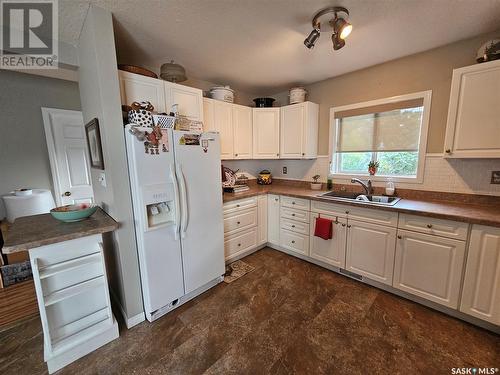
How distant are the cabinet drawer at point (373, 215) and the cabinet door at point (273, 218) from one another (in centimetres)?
98

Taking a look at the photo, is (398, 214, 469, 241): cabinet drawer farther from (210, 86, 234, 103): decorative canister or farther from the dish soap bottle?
(210, 86, 234, 103): decorative canister

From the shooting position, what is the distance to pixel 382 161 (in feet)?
8.48

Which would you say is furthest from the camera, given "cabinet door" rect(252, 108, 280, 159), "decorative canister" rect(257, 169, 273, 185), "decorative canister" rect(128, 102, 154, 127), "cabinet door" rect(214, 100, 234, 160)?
"decorative canister" rect(257, 169, 273, 185)

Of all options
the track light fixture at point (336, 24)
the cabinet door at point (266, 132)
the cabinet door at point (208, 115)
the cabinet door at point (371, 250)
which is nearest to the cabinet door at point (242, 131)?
the cabinet door at point (266, 132)

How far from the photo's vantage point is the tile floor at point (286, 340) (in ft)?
4.59

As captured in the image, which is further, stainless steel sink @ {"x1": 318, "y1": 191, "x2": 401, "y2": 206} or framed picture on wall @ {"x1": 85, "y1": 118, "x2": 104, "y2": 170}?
stainless steel sink @ {"x1": 318, "y1": 191, "x2": 401, "y2": 206}

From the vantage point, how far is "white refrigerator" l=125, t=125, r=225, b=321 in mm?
1641

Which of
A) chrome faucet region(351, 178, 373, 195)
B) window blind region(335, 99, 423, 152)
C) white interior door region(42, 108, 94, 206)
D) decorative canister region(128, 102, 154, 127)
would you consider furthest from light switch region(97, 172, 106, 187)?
window blind region(335, 99, 423, 152)

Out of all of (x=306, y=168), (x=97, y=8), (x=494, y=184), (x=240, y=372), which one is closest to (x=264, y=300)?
(x=240, y=372)

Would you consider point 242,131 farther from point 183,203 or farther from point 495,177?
point 495,177

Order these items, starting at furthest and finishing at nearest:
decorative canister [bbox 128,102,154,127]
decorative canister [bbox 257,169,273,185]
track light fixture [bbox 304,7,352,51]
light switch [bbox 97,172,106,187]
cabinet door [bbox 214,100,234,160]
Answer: decorative canister [bbox 257,169,273,185], cabinet door [bbox 214,100,234,160], light switch [bbox 97,172,106,187], decorative canister [bbox 128,102,154,127], track light fixture [bbox 304,7,352,51]

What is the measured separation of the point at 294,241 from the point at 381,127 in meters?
1.82

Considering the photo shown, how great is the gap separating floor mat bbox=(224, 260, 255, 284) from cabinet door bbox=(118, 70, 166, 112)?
1955 mm

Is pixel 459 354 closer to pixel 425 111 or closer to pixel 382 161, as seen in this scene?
pixel 382 161
